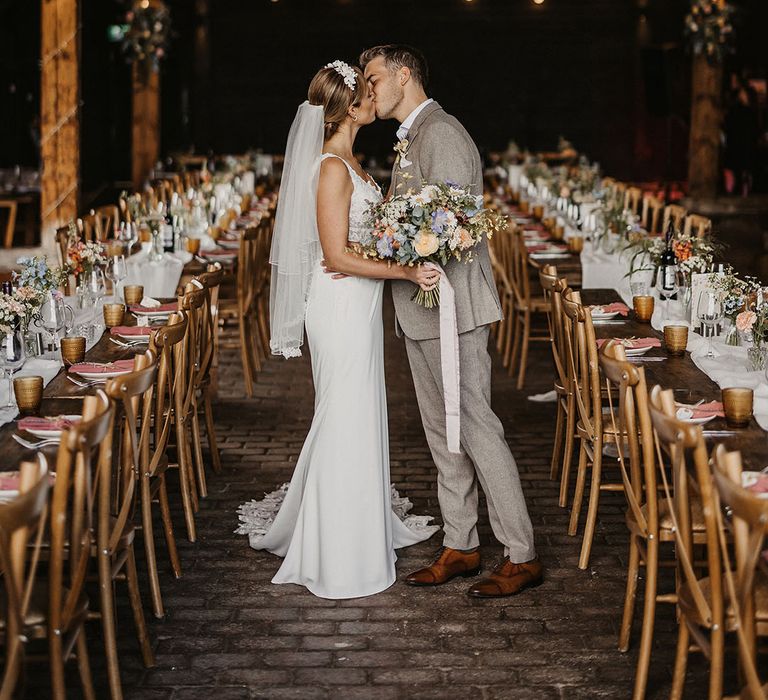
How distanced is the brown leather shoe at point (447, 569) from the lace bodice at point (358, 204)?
121 cm

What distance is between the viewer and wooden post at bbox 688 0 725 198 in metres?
14.7

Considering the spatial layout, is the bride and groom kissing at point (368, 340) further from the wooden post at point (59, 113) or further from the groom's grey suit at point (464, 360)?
the wooden post at point (59, 113)

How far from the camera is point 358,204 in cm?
406

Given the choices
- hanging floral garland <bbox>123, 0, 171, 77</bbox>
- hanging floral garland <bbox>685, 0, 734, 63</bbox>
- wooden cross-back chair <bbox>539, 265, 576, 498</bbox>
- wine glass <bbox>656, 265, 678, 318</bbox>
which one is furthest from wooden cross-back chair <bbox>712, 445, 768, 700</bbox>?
hanging floral garland <bbox>123, 0, 171, 77</bbox>

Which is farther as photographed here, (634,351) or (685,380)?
(634,351)

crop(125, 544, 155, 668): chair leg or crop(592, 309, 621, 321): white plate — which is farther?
crop(592, 309, 621, 321): white plate

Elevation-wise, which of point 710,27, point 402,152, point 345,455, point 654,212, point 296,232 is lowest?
point 345,455

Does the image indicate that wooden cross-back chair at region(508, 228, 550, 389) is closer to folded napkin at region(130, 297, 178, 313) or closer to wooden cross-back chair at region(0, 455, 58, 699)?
folded napkin at region(130, 297, 178, 313)

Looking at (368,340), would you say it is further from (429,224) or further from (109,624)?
(109,624)

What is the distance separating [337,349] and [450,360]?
17.5 inches

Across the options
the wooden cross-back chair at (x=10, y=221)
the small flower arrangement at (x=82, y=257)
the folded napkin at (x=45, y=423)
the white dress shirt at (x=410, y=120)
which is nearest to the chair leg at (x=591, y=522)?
the white dress shirt at (x=410, y=120)

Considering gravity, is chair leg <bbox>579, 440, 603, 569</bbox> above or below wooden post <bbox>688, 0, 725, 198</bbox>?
below

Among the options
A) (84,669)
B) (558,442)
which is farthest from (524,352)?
(84,669)

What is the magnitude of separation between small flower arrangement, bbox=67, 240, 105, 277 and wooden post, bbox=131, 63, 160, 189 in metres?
9.57
